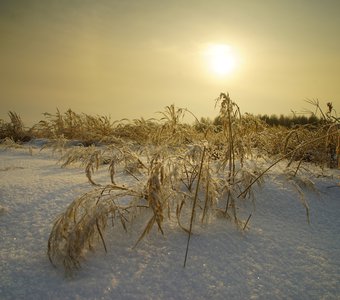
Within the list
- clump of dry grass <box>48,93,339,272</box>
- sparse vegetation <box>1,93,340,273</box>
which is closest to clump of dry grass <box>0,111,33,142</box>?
sparse vegetation <box>1,93,340,273</box>

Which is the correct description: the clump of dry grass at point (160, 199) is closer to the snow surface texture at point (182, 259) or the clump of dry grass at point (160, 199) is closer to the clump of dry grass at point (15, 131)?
the snow surface texture at point (182, 259)

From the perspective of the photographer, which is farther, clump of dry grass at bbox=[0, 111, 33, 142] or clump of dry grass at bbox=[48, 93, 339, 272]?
clump of dry grass at bbox=[0, 111, 33, 142]

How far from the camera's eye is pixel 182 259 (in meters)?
0.95

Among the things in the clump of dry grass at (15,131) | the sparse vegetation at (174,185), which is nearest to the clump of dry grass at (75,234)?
the sparse vegetation at (174,185)

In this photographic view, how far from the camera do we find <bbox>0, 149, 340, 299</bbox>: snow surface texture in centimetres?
83

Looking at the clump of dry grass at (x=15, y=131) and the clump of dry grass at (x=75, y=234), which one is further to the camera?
the clump of dry grass at (x=15, y=131)

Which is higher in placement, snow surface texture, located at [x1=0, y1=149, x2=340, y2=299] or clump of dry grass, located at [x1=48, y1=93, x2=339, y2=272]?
clump of dry grass, located at [x1=48, y1=93, x2=339, y2=272]

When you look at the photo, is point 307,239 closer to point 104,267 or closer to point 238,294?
point 238,294

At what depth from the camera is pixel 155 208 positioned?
36.3 inches

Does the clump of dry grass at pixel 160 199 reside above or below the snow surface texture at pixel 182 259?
above

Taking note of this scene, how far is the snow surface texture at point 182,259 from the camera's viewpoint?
83 centimetres

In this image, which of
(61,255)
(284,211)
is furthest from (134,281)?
(284,211)

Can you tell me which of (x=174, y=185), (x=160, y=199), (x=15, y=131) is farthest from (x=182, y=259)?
(x=15, y=131)

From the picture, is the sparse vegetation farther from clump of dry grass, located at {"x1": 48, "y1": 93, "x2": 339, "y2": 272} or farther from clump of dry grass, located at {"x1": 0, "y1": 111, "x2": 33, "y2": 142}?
clump of dry grass, located at {"x1": 0, "y1": 111, "x2": 33, "y2": 142}
